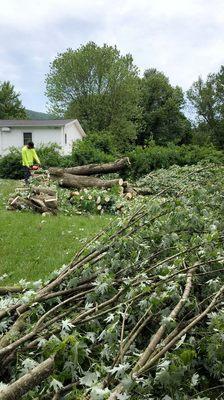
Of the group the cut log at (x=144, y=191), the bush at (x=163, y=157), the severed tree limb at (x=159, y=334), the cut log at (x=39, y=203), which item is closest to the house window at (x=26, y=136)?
the bush at (x=163, y=157)

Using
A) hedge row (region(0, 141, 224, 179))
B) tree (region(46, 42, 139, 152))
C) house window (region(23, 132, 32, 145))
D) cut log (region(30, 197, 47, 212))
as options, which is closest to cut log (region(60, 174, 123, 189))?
cut log (region(30, 197, 47, 212))

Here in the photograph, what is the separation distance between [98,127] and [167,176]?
92.3ft

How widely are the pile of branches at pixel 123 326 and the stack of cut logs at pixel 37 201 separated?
7111 millimetres

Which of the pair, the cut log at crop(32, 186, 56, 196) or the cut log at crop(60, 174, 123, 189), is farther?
the cut log at crop(60, 174, 123, 189)

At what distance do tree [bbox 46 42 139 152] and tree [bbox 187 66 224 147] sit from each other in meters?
15.1

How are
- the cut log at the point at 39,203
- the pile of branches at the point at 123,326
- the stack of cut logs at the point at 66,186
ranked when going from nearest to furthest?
the pile of branches at the point at 123,326 → the cut log at the point at 39,203 → the stack of cut logs at the point at 66,186

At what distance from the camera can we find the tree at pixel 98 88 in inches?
1681

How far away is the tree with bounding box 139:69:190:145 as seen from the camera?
54406 mm

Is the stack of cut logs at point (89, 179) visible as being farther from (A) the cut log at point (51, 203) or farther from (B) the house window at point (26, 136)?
(B) the house window at point (26, 136)

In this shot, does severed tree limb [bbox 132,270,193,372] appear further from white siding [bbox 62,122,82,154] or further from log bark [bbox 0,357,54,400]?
white siding [bbox 62,122,82,154]

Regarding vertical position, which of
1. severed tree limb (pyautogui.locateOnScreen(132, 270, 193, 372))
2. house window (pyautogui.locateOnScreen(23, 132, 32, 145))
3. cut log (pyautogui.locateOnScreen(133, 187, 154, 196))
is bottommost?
cut log (pyautogui.locateOnScreen(133, 187, 154, 196))

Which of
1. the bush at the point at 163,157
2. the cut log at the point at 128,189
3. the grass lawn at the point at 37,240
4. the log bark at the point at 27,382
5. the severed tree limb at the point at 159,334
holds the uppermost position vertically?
the bush at the point at 163,157

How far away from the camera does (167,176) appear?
53.3 ft

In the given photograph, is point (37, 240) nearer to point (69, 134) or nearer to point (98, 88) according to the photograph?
point (69, 134)
